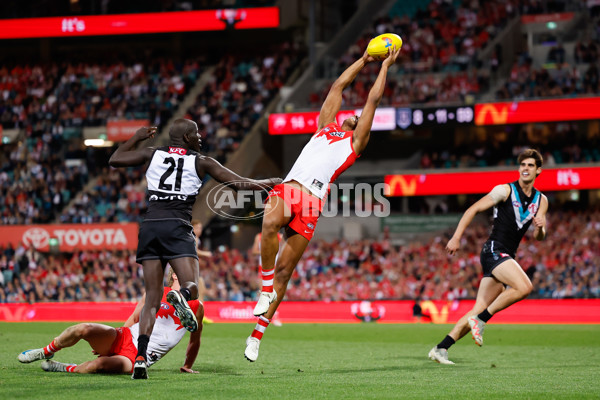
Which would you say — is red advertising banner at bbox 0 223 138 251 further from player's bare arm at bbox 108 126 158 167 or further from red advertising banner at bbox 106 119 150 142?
player's bare arm at bbox 108 126 158 167

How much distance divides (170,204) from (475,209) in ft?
12.5

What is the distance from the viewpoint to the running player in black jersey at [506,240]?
10297 millimetres

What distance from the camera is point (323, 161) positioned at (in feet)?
29.8

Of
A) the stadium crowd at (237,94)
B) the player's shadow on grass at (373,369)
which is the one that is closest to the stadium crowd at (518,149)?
the stadium crowd at (237,94)

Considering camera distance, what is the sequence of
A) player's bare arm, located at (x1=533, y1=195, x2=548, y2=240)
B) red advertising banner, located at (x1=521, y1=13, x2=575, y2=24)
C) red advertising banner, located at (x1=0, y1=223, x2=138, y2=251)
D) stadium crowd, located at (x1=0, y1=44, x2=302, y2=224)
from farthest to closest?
stadium crowd, located at (x1=0, y1=44, x2=302, y2=224) → red advertising banner, located at (x1=521, y1=13, x2=575, y2=24) → red advertising banner, located at (x1=0, y1=223, x2=138, y2=251) → player's bare arm, located at (x1=533, y1=195, x2=548, y2=240)

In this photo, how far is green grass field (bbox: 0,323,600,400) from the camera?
24.1 ft

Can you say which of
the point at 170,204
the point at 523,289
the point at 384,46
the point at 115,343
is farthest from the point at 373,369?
the point at 384,46

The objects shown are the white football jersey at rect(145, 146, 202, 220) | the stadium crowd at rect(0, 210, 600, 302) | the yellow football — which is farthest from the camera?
the stadium crowd at rect(0, 210, 600, 302)

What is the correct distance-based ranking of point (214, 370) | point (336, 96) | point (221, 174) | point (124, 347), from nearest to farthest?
1. point (221, 174)
2. point (124, 347)
3. point (214, 370)
4. point (336, 96)

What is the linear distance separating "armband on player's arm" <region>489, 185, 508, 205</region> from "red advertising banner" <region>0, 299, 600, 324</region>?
11.6 metres

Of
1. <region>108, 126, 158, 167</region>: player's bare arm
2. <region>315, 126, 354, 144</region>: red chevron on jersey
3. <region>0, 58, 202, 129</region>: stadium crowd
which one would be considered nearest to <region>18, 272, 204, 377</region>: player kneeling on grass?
<region>108, 126, 158, 167</region>: player's bare arm

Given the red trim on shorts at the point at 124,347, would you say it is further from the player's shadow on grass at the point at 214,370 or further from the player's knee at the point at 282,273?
the player's knee at the point at 282,273

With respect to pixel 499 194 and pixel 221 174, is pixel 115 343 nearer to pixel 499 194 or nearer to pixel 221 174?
pixel 221 174

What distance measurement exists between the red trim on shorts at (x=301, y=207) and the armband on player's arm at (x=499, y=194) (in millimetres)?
2637
